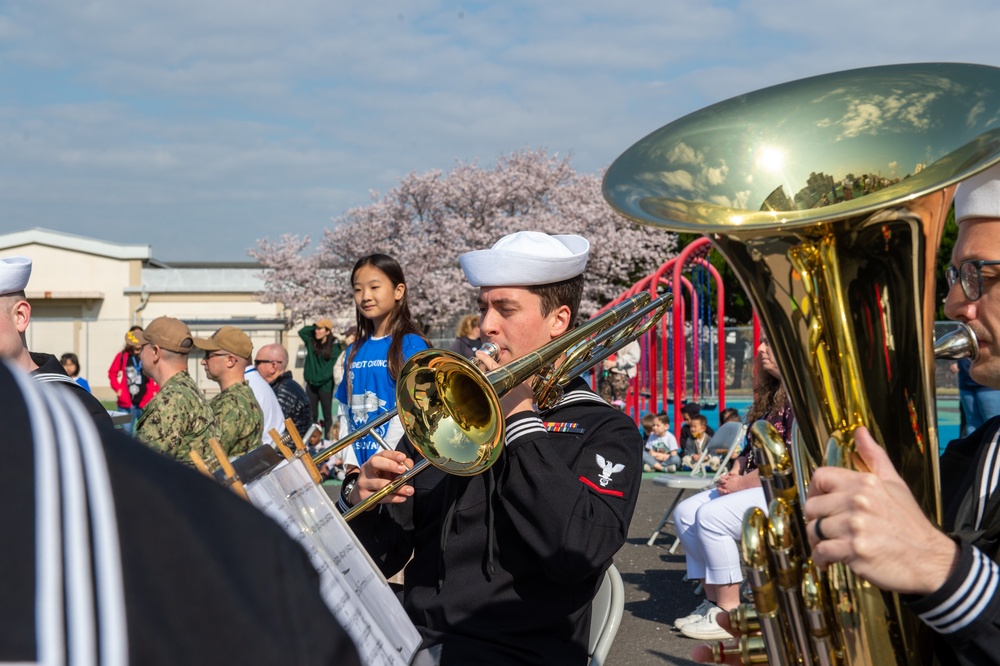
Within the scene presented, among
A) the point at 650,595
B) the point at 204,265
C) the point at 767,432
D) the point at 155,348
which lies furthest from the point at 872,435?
the point at 204,265

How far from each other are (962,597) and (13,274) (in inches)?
126

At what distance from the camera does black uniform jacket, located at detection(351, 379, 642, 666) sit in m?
2.20

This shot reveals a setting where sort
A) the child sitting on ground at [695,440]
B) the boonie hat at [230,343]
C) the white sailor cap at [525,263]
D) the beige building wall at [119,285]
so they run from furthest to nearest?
the beige building wall at [119,285], the child sitting on ground at [695,440], the boonie hat at [230,343], the white sailor cap at [525,263]

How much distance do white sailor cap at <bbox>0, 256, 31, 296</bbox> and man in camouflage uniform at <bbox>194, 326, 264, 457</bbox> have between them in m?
1.75

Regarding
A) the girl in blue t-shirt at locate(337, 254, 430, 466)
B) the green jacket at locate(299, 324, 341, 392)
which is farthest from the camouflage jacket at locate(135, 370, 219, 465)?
the green jacket at locate(299, 324, 341, 392)

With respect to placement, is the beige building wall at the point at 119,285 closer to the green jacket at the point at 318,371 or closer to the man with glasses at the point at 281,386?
the green jacket at the point at 318,371

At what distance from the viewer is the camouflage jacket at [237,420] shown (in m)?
5.29

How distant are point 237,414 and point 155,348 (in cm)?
58

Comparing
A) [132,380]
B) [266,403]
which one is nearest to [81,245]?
[132,380]

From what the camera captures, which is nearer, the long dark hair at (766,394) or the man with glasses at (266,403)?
the long dark hair at (766,394)

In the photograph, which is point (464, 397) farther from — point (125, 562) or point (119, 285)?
point (119, 285)

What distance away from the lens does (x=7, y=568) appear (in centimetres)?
58

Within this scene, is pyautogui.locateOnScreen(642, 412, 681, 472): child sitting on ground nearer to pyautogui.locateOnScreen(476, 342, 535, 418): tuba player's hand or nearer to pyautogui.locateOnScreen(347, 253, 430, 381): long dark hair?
pyautogui.locateOnScreen(347, 253, 430, 381): long dark hair

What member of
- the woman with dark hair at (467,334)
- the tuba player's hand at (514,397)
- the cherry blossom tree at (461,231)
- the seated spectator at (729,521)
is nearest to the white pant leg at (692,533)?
the seated spectator at (729,521)
